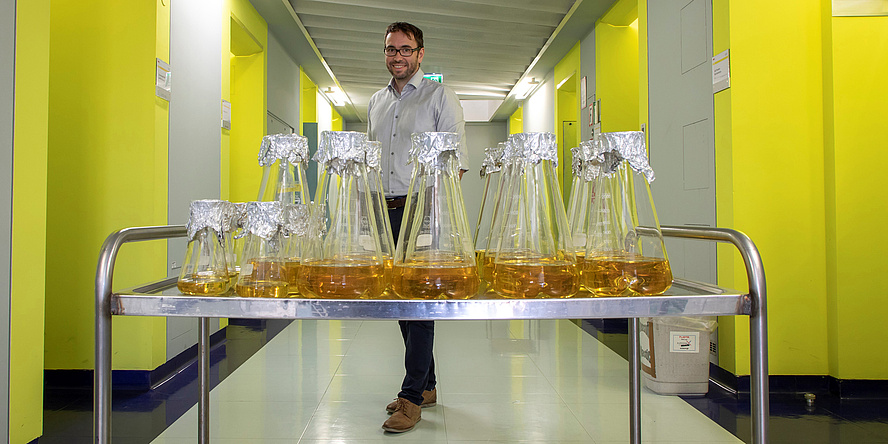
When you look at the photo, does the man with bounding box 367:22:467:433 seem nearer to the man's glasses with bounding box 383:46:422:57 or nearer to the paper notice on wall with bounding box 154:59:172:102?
the man's glasses with bounding box 383:46:422:57

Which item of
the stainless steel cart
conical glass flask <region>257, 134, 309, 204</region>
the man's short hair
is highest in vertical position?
the man's short hair

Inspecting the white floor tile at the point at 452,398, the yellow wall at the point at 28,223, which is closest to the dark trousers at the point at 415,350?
the white floor tile at the point at 452,398

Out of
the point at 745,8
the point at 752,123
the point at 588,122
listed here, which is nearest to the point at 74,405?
the point at 752,123

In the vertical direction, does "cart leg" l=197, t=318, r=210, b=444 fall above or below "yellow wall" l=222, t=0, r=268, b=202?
below

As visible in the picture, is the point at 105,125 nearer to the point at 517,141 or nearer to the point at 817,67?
the point at 517,141

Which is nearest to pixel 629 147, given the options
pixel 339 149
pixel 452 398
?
pixel 339 149

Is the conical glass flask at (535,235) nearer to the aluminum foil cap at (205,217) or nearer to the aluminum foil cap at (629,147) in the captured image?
the aluminum foil cap at (629,147)

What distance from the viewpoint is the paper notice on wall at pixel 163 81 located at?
9.12 ft

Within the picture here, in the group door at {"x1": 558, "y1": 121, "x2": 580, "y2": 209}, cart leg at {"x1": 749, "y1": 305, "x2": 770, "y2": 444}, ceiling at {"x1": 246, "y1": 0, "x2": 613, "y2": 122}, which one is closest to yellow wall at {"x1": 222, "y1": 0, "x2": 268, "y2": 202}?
ceiling at {"x1": 246, "y1": 0, "x2": 613, "y2": 122}

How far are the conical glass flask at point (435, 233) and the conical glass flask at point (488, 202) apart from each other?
0.33 ft

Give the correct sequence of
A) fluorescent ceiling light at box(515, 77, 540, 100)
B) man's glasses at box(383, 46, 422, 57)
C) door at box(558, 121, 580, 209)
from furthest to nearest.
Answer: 1. fluorescent ceiling light at box(515, 77, 540, 100)
2. door at box(558, 121, 580, 209)
3. man's glasses at box(383, 46, 422, 57)

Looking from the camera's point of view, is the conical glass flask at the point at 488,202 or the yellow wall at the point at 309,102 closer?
the conical glass flask at the point at 488,202

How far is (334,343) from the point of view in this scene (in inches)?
145

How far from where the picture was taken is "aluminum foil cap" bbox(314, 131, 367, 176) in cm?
74
